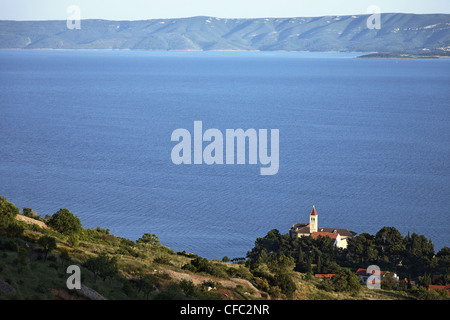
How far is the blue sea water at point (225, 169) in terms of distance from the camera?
178 feet

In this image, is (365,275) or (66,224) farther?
(365,275)

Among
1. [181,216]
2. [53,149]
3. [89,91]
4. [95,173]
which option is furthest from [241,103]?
[181,216]

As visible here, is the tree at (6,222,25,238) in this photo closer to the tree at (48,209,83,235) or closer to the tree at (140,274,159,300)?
the tree at (48,209,83,235)

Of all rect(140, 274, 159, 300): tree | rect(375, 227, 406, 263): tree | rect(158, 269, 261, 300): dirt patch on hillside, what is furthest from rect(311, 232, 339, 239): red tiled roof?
rect(140, 274, 159, 300): tree

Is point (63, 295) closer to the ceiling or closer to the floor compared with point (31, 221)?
closer to the floor

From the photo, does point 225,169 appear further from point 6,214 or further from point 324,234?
point 6,214

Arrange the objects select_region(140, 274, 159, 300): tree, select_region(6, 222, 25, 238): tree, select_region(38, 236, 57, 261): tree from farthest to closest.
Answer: select_region(6, 222, 25, 238): tree → select_region(38, 236, 57, 261): tree → select_region(140, 274, 159, 300): tree

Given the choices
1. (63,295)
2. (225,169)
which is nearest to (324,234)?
(225,169)

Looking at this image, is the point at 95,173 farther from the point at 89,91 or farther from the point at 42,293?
the point at 89,91

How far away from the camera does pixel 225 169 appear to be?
240 feet

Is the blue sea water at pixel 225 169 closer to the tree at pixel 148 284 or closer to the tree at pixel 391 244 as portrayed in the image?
the tree at pixel 391 244

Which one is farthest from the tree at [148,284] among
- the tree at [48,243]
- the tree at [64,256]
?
the tree at [48,243]

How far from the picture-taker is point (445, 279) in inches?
1391

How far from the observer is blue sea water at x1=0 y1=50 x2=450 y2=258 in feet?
178
